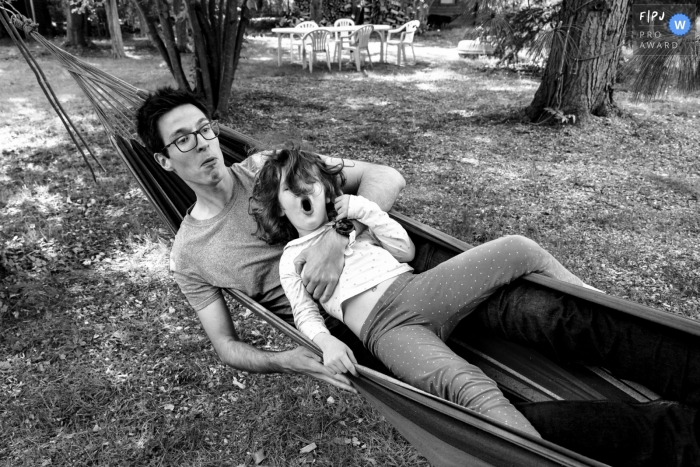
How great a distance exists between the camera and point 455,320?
5.33ft

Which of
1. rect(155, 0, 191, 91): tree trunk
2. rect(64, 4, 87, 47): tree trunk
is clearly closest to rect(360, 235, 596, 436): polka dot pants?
rect(155, 0, 191, 91): tree trunk

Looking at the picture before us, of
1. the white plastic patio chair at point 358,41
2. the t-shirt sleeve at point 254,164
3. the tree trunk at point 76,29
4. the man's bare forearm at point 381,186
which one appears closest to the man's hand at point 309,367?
the man's bare forearm at point 381,186

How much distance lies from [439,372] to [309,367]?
0.35m

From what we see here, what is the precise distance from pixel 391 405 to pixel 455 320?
1.19ft

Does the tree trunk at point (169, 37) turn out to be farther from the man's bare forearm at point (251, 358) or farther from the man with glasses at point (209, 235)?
the man's bare forearm at point (251, 358)

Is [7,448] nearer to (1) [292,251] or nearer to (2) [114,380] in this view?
(2) [114,380]

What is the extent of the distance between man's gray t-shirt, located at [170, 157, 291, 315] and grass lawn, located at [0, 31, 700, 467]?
409 mm

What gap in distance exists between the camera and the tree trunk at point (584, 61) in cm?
465

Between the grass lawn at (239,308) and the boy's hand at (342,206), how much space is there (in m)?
0.37

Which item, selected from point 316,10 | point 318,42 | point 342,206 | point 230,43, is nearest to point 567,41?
point 230,43

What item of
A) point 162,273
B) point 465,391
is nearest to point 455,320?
point 465,391

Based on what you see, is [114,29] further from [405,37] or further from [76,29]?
Result: [405,37]

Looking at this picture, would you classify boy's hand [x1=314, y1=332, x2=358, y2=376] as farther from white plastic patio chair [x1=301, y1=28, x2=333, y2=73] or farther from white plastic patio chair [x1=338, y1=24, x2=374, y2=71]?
white plastic patio chair [x1=338, y1=24, x2=374, y2=71]

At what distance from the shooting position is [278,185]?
1.70 m
